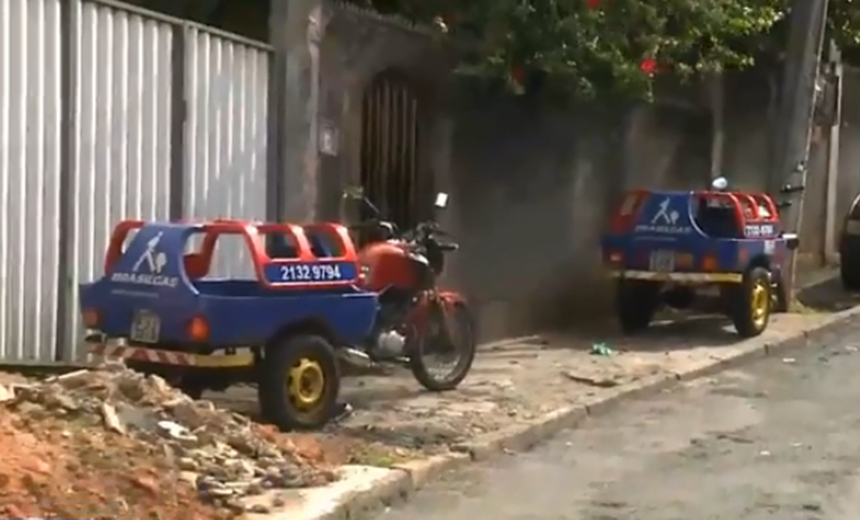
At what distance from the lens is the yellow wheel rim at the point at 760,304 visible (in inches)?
557

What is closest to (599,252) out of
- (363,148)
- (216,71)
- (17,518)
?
(363,148)

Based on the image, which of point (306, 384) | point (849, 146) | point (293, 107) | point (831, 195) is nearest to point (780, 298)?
point (293, 107)

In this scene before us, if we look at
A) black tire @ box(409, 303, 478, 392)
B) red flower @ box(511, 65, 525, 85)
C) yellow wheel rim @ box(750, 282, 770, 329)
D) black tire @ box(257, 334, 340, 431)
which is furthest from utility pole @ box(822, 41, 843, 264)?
black tire @ box(257, 334, 340, 431)

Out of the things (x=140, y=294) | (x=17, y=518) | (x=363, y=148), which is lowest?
(x=17, y=518)

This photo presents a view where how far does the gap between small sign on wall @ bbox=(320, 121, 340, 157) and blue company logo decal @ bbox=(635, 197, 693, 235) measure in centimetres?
381

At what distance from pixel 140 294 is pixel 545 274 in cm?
701

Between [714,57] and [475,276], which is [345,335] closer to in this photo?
[475,276]

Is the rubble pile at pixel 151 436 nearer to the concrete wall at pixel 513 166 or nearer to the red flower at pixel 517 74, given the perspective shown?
the concrete wall at pixel 513 166

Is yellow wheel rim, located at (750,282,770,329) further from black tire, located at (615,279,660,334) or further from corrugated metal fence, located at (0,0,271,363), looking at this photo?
Answer: corrugated metal fence, located at (0,0,271,363)

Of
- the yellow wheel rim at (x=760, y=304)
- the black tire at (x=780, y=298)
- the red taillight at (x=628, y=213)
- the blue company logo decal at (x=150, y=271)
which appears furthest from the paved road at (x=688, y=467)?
the black tire at (x=780, y=298)

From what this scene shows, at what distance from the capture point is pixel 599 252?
15852 mm

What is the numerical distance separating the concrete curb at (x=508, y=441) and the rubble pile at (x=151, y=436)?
282mm

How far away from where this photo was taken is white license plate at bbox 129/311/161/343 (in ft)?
27.4

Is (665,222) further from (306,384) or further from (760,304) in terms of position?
(306,384)
